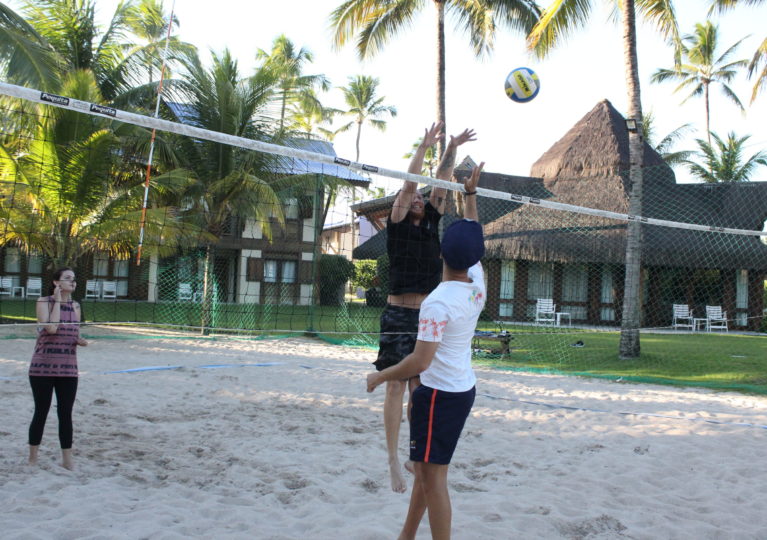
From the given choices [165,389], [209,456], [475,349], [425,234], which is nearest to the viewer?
[425,234]

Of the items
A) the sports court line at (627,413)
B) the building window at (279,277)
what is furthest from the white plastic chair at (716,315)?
the sports court line at (627,413)

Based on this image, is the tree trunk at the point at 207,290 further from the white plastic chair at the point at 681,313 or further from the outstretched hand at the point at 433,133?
the white plastic chair at the point at 681,313

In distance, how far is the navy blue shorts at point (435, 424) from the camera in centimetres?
201

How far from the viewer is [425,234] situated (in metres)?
3.19

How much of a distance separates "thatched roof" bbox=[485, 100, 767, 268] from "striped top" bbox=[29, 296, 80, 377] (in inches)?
504

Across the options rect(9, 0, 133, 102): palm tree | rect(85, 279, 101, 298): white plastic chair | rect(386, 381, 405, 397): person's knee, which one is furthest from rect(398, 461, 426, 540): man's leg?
rect(85, 279, 101, 298): white plastic chair

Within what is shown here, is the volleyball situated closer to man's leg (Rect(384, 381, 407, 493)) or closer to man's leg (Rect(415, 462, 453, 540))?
man's leg (Rect(384, 381, 407, 493))

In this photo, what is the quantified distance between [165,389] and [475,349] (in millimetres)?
4707

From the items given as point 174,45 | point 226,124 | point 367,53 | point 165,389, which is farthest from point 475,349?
point 174,45

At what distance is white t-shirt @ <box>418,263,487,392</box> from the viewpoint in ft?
6.48

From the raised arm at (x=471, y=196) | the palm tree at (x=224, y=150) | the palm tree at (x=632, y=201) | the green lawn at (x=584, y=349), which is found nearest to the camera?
the raised arm at (x=471, y=196)

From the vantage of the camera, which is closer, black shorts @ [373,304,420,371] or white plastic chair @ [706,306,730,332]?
black shorts @ [373,304,420,371]

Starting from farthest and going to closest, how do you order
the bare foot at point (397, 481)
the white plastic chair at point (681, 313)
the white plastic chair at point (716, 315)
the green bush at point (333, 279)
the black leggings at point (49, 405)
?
the green bush at point (333, 279) < the white plastic chair at point (716, 315) < the white plastic chair at point (681, 313) < the black leggings at point (49, 405) < the bare foot at point (397, 481)

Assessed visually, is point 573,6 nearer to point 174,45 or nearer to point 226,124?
point 226,124
